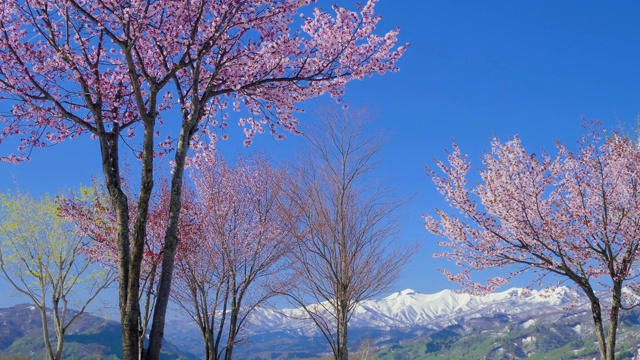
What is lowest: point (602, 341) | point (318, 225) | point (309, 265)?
point (602, 341)

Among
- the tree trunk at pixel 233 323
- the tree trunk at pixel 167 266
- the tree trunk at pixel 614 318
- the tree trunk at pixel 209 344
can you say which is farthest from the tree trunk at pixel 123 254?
the tree trunk at pixel 614 318

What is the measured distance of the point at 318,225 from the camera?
49.9ft

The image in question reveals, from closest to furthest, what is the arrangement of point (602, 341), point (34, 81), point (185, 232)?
point (34, 81) → point (602, 341) → point (185, 232)

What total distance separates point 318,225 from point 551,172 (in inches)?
252

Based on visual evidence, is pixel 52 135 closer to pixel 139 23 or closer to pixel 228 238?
pixel 139 23

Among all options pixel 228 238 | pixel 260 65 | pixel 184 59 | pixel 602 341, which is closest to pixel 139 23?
pixel 184 59

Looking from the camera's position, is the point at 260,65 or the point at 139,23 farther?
the point at 260,65

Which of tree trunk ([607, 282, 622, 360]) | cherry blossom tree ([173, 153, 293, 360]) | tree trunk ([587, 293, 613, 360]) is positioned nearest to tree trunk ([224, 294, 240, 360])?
cherry blossom tree ([173, 153, 293, 360])

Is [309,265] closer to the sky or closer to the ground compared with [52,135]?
closer to the ground

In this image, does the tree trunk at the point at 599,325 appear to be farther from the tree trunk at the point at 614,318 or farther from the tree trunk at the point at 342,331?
the tree trunk at the point at 342,331

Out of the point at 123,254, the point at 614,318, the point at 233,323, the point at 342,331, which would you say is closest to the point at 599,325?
the point at 614,318

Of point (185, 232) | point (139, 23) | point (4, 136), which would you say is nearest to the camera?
point (139, 23)

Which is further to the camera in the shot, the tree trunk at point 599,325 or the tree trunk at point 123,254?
the tree trunk at point 599,325

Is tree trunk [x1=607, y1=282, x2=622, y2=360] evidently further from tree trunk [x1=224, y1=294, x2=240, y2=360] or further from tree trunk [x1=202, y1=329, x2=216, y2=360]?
tree trunk [x1=202, y1=329, x2=216, y2=360]
